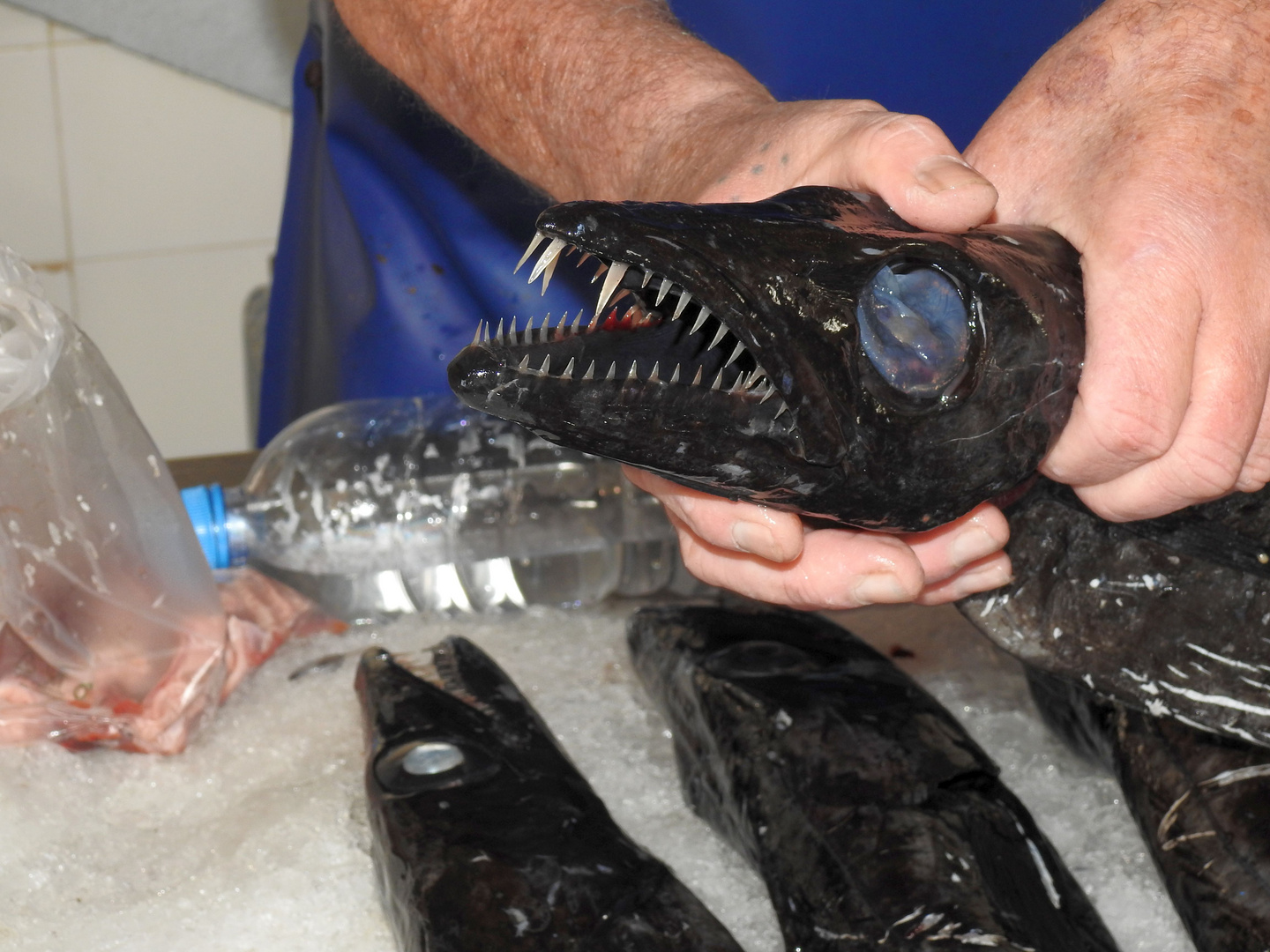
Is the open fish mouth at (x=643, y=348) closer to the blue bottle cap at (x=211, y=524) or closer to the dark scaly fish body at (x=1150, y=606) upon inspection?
the dark scaly fish body at (x=1150, y=606)

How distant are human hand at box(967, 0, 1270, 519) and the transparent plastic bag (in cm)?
101

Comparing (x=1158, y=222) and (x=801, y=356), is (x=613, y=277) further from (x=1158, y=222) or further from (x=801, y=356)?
(x=1158, y=222)

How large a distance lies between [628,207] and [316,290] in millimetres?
1630

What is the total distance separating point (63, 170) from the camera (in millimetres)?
3988

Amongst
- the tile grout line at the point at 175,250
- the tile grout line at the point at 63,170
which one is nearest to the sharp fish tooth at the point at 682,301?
the tile grout line at the point at 63,170

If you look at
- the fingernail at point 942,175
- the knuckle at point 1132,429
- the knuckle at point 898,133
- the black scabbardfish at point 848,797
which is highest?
the knuckle at point 898,133

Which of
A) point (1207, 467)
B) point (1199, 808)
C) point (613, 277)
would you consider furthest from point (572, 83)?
point (1199, 808)

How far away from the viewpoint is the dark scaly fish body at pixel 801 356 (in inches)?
33.2

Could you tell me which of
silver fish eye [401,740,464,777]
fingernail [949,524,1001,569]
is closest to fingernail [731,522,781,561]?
fingernail [949,524,1001,569]

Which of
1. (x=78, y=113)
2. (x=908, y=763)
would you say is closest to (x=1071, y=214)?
(x=908, y=763)

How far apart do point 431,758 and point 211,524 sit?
0.60m

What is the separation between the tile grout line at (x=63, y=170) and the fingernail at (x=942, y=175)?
12.0 feet

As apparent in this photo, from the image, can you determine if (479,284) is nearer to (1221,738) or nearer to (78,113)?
(1221,738)

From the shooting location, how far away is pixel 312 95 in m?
2.32
